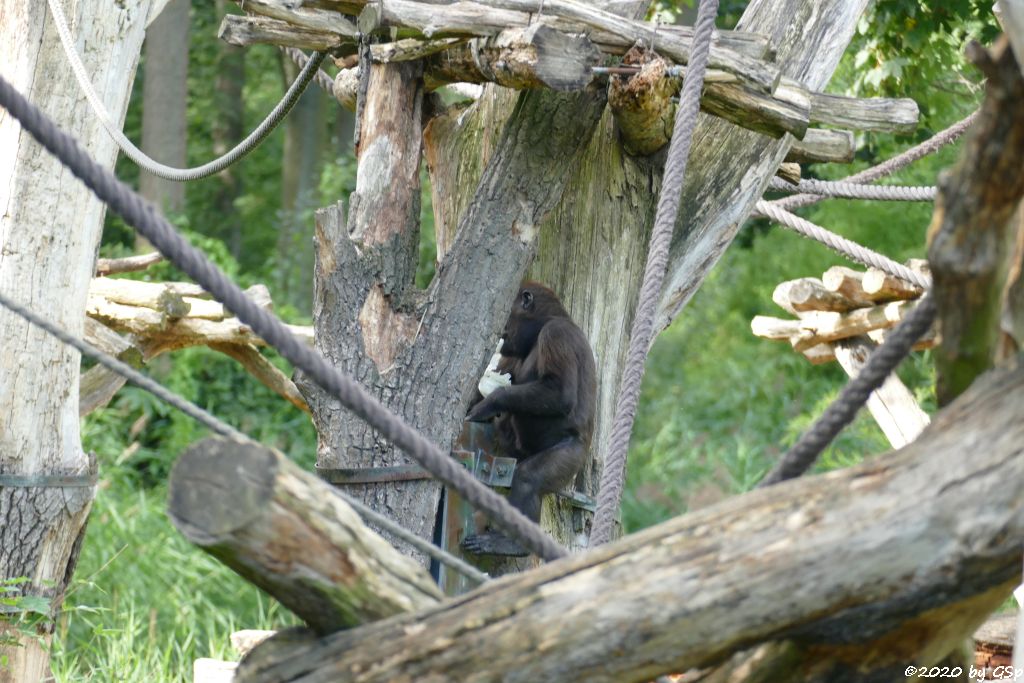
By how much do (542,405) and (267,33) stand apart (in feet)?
5.99

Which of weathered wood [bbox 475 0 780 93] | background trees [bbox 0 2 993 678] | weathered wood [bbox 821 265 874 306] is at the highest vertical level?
weathered wood [bbox 475 0 780 93]

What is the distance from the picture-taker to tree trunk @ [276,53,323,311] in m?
12.2

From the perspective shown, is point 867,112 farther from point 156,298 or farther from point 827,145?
point 156,298

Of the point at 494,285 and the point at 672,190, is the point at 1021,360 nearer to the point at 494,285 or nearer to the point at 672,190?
the point at 672,190

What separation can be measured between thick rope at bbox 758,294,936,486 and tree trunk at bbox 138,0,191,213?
10.3m

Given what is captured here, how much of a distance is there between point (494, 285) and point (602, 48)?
83 cm

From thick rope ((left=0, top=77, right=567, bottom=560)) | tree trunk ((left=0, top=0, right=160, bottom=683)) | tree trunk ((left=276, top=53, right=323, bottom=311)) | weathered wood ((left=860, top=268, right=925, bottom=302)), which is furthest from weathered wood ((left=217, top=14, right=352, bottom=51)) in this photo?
tree trunk ((left=276, top=53, right=323, bottom=311))

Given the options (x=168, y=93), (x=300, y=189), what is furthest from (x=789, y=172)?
(x=300, y=189)

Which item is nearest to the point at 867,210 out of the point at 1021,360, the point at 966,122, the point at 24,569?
the point at 966,122

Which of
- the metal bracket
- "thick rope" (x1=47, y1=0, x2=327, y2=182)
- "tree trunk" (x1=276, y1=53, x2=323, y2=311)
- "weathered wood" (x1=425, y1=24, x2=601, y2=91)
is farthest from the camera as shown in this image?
"tree trunk" (x1=276, y1=53, x2=323, y2=311)

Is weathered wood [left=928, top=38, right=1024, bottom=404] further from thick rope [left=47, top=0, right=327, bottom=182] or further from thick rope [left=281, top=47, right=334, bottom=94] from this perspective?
thick rope [left=281, top=47, right=334, bottom=94]

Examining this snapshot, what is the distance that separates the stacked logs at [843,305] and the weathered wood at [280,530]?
197 inches

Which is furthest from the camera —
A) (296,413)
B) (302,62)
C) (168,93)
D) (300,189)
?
(300,189)

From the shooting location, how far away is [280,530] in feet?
5.43
